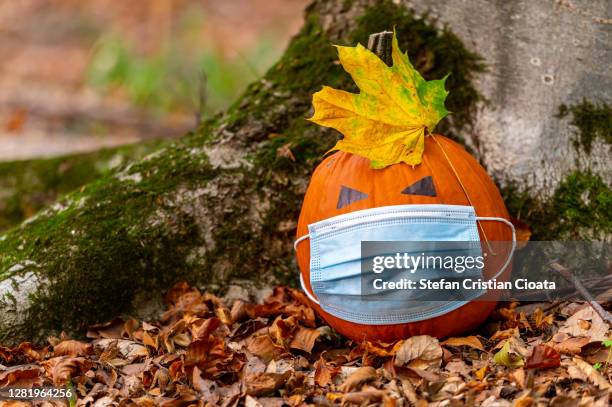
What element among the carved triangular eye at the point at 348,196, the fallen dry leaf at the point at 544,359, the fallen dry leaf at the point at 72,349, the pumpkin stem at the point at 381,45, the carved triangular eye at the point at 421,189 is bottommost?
the fallen dry leaf at the point at 72,349

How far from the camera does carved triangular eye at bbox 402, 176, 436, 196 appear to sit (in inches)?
105

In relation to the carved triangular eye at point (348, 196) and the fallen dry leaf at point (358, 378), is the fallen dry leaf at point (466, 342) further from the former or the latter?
the carved triangular eye at point (348, 196)

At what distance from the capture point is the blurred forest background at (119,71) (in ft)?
27.3

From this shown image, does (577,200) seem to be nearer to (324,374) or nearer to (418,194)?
(418,194)

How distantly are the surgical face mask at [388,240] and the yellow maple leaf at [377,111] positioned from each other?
0.20 meters

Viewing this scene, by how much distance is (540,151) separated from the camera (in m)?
3.28

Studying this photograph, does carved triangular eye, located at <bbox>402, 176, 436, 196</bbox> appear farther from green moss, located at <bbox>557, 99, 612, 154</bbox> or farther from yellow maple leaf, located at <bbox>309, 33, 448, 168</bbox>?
green moss, located at <bbox>557, 99, 612, 154</bbox>

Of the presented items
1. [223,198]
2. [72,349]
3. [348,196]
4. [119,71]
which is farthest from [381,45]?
[119,71]

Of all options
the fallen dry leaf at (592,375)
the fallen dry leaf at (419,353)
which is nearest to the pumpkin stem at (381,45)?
the fallen dry leaf at (419,353)

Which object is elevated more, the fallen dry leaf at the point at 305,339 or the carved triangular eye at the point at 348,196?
the carved triangular eye at the point at 348,196

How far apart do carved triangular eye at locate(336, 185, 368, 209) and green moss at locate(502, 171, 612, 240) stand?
0.92m

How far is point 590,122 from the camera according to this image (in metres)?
3.25

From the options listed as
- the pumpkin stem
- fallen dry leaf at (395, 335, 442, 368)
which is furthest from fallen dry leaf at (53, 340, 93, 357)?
the pumpkin stem

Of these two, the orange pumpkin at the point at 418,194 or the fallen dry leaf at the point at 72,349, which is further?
the fallen dry leaf at the point at 72,349
